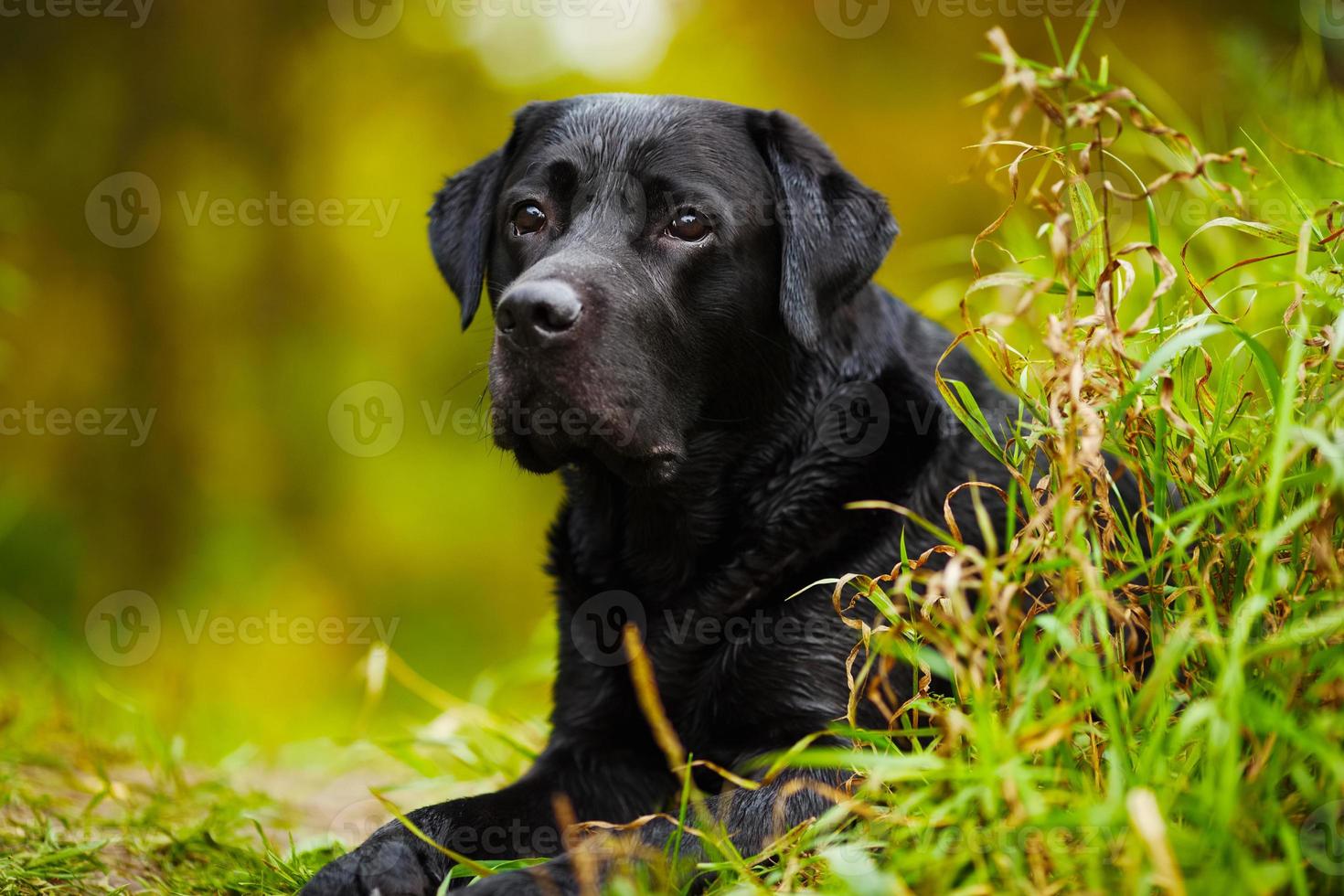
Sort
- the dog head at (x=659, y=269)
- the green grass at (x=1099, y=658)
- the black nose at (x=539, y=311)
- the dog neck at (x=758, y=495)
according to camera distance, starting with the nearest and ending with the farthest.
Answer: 1. the green grass at (x=1099, y=658)
2. the black nose at (x=539, y=311)
3. the dog head at (x=659, y=269)
4. the dog neck at (x=758, y=495)

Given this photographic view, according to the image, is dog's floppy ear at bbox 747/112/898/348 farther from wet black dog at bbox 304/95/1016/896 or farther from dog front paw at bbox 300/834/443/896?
dog front paw at bbox 300/834/443/896

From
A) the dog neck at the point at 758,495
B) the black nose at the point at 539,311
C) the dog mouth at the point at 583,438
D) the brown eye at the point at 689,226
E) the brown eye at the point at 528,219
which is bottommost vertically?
the dog neck at the point at 758,495

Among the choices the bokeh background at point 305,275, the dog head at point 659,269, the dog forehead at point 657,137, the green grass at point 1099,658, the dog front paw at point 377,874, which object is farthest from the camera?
the bokeh background at point 305,275

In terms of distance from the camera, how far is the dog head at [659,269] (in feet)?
7.16

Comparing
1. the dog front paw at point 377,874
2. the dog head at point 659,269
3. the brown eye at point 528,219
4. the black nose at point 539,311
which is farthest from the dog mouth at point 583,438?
the dog front paw at point 377,874

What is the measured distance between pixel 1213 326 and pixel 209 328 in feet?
22.2

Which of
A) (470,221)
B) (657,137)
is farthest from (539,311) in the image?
(470,221)

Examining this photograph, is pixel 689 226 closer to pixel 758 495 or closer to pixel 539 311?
pixel 539 311

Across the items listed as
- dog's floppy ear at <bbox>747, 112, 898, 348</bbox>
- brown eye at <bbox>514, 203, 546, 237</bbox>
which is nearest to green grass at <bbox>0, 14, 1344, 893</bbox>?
dog's floppy ear at <bbox>747, 112, 898, 348</bbox>

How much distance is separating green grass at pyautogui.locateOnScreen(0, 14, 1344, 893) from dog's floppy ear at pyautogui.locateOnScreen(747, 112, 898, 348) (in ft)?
1.56

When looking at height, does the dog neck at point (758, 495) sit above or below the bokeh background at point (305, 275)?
below

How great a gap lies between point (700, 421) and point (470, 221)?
0.87m

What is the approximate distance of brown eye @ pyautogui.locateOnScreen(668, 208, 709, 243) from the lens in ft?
7.90

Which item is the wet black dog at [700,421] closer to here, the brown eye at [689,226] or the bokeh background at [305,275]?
the brown eye at [689,226]
